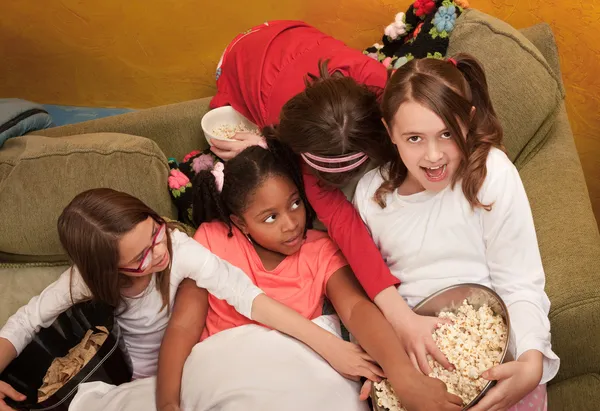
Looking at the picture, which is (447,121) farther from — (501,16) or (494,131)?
(501,16)

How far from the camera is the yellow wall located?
182cm

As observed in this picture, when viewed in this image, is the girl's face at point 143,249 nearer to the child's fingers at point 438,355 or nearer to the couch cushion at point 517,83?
the child's fingers at point 438,355

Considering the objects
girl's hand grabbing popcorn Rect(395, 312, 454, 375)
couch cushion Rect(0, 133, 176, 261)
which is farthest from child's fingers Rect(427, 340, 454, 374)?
couch cushion Rect(0, 133, 176, 261)

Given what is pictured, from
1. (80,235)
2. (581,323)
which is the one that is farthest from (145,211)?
(581,323)

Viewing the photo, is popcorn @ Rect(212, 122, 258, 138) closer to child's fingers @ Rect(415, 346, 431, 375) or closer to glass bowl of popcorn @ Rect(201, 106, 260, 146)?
glass bowl of popcorn @ Rect(201, 106, 260, 146)

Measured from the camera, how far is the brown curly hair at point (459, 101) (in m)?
1.21

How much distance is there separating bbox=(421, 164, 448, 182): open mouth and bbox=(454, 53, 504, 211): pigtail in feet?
0.13

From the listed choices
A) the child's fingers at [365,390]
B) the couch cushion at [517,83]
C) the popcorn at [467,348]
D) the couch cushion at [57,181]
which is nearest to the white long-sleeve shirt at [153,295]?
the couch cushion at [57,181]

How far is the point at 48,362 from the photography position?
1.49 metres

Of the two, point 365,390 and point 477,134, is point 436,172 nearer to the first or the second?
point 477,134

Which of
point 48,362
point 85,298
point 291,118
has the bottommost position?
point 48,362

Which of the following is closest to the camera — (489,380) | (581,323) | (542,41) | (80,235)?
Answer: (489,380)

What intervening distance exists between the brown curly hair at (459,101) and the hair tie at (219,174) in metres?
0.49

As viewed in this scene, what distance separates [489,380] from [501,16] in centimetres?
119
